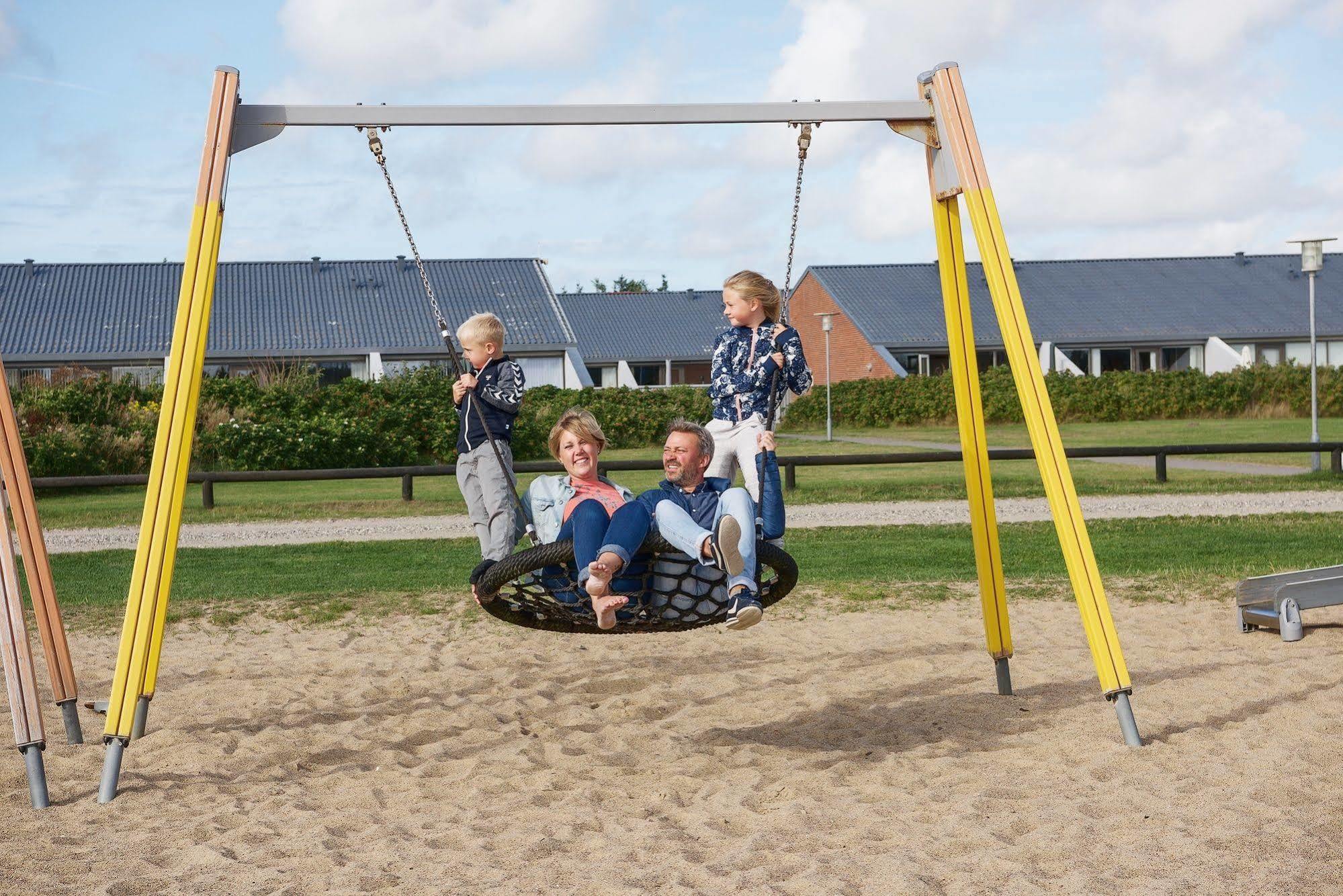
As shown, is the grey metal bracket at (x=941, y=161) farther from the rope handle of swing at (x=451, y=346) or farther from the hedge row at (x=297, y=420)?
the hedge row at (x=297, y=420)

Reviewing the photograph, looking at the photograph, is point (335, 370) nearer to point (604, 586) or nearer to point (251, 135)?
point (251, 135)

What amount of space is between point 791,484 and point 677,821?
11.8 m

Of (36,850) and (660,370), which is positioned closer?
(36,850)

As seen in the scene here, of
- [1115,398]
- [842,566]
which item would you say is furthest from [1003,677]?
[1115,398]

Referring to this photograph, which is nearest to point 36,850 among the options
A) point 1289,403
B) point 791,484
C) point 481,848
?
point 481,848

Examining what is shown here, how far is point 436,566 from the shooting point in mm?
10727

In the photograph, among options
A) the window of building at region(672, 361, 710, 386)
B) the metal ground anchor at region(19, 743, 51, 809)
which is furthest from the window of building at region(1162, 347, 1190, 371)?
the metal ground anchor at region(19, 743, 51, 809)

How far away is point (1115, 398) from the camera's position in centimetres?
3180

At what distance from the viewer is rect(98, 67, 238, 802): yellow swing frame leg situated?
469 cm

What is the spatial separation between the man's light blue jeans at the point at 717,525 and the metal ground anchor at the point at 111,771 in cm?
204

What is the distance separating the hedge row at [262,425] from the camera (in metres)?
18.5

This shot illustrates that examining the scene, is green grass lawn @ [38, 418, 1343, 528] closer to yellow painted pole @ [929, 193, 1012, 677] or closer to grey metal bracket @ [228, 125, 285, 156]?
yellow painted pole @ [929, 193, 1012, 677]

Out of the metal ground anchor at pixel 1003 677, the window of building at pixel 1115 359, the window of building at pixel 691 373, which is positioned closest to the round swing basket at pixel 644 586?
the metal ground anchor at pixel 1003 677

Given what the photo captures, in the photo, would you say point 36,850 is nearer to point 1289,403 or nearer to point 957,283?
point 957,283
